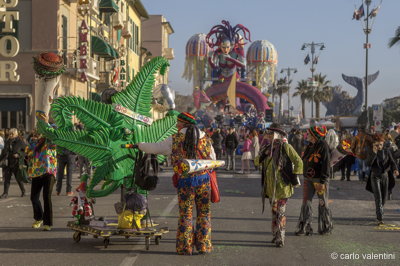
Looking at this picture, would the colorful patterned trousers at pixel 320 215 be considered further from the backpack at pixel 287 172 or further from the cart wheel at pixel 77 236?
the cart wheel at pixel 77 236

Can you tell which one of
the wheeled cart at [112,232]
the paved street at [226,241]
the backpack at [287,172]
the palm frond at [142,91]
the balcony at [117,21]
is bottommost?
the paved street at [226,241]

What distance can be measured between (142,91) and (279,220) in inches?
116

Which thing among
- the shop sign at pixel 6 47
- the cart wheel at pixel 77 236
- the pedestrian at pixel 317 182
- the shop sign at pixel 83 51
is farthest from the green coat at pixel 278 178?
the shop sign at pixel 83 51

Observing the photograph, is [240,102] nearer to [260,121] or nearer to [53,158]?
[260,121]

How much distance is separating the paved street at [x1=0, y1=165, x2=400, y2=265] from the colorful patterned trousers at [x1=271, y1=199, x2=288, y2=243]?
18 cm

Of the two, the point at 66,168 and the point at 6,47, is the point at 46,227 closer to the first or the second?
the point at 66,168

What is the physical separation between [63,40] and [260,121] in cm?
1945

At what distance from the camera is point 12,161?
52.1ft

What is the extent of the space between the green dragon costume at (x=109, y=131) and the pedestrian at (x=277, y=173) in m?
1.71

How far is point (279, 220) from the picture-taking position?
348 inches

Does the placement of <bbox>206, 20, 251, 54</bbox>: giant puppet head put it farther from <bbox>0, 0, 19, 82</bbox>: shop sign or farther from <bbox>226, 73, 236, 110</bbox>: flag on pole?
<bbox>0, 0, 19, 82</bbox>: shop sign

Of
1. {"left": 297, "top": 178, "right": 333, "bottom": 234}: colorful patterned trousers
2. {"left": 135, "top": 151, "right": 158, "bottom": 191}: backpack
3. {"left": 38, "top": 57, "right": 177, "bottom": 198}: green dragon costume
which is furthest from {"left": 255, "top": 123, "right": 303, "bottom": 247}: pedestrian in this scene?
{"left": 38, "top": 57, "right": 177, "bottom": 198}: green dragon costume

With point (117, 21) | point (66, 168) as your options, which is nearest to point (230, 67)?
point (117, 21)

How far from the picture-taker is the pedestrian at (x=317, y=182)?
392 inches
